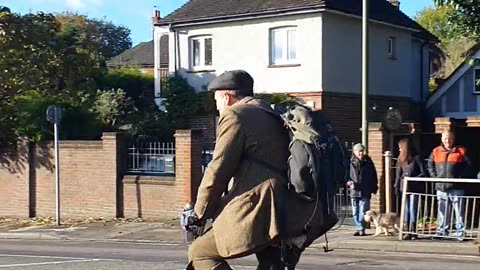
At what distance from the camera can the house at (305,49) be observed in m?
28.6

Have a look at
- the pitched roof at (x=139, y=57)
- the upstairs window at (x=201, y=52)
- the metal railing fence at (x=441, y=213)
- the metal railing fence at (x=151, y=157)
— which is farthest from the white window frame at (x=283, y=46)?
the pitched roof at (x=139, y=57)

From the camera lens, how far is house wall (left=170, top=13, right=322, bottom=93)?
28547 millimetres

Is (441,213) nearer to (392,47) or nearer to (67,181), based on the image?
(67,181)

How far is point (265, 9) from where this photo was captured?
29203mm

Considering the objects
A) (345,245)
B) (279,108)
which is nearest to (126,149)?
(345,245)

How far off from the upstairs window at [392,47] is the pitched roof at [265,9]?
2.23 feet

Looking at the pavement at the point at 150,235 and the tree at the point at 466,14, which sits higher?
the tree at the point at 466,14

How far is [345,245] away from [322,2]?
→ 13992mm

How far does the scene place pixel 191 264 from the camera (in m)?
5.86

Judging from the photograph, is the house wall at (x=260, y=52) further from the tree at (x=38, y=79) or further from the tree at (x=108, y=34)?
the tree at (x=108, y=34)

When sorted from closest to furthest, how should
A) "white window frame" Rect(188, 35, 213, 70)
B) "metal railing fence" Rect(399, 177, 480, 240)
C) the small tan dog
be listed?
"metal railing fence" Rect(399, 177, 480, 240)
the small tan dog
"white window frame" Rect(188, 35, 213, 70)

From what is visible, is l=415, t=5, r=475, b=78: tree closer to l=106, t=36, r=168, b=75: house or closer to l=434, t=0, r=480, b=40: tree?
l=434, t=0, r=480, b=40: tree

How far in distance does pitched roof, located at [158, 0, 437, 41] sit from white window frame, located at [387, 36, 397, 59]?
0.68 meters

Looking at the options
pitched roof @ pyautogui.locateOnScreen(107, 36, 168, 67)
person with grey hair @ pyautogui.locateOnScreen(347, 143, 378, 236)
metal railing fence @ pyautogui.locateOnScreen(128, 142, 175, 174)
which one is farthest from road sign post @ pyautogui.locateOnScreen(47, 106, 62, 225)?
pitched roof @ pyautogui.locateOnScreen(107, 36, 168, 67)
